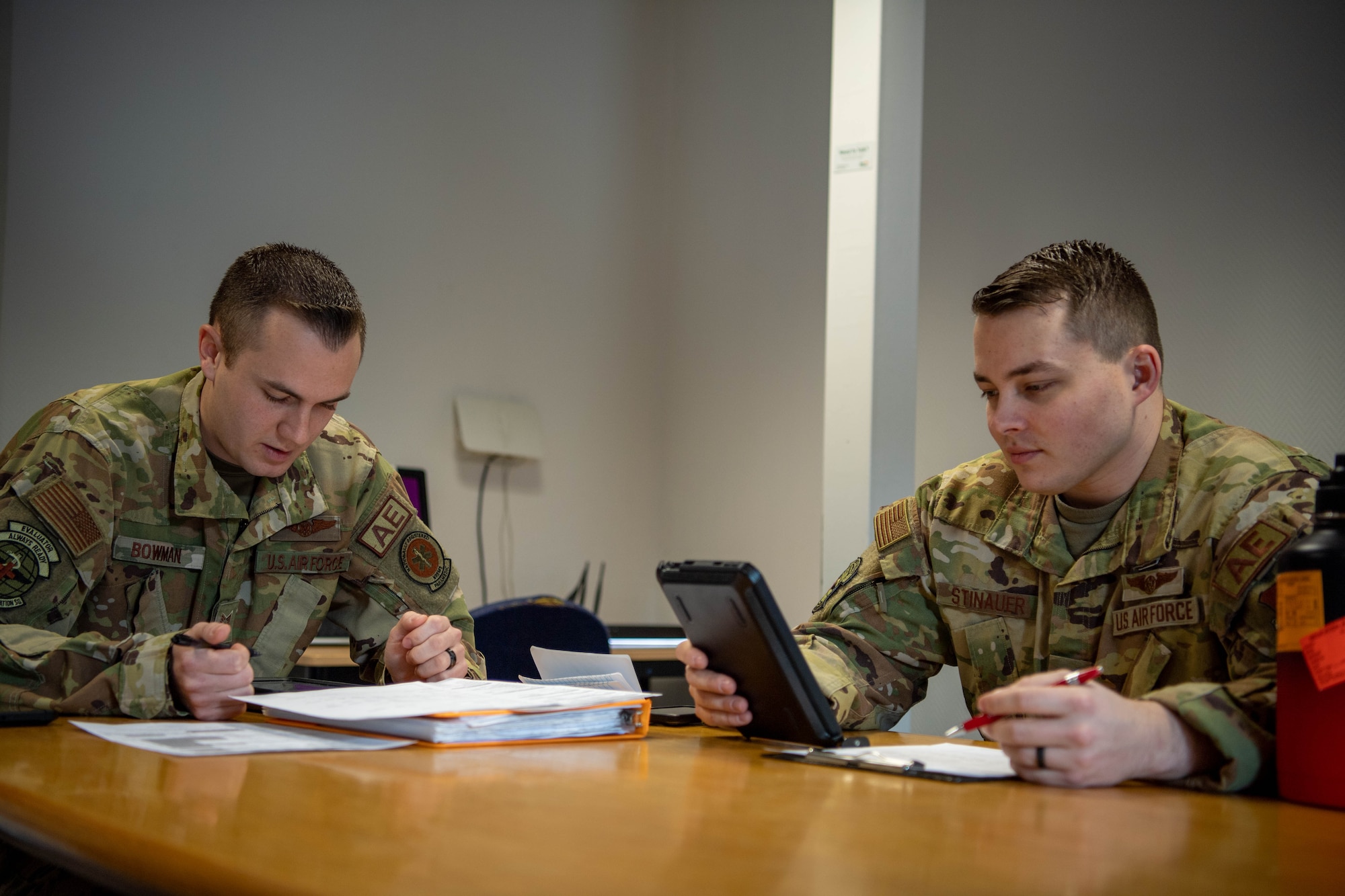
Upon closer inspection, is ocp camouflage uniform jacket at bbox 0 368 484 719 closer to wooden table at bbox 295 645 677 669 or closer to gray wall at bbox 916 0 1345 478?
wooden table at bbox 295 645 677 669

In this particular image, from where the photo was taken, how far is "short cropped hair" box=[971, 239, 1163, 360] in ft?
4.91

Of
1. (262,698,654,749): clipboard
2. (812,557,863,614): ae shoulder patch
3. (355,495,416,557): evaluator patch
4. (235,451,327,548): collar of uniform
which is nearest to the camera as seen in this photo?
(262,698,654,749): clipboard

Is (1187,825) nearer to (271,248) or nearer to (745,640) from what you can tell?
(745,640)

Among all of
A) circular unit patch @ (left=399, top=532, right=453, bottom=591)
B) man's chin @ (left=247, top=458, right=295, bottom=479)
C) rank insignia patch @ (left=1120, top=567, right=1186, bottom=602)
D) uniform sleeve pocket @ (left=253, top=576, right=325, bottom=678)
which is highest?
man's chin @ (left=247, top=458, right=295, bottom=479)

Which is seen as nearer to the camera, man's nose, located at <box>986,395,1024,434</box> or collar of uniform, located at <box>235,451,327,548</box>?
A: man's nose, located at <box>986,395,1024,434</box>

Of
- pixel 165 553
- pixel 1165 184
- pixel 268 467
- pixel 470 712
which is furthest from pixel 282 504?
pixel 1165 184

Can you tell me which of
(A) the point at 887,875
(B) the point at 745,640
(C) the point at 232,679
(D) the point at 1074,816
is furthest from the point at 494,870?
(C) the point at 232,679

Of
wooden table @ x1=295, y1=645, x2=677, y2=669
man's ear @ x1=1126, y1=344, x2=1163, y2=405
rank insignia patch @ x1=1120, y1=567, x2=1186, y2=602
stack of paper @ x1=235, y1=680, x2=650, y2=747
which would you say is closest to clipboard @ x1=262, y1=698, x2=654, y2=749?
stack of paper @ x1=235, y1=680, x2=650, y2=747

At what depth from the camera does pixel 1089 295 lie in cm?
150

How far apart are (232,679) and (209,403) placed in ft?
2.25

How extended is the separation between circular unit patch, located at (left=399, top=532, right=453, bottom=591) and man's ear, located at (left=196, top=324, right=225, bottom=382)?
421mm

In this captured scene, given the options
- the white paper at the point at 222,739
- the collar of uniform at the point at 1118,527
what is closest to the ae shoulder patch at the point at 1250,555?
the collar of uniform at the point at 1118,527

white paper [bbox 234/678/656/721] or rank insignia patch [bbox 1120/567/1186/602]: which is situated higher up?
Result: rank insignia patch [bbox 1120/567/1186/602]

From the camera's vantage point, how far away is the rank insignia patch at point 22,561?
1.44 meters
